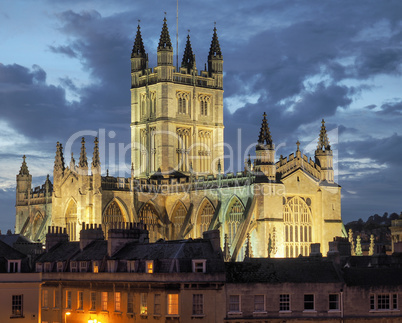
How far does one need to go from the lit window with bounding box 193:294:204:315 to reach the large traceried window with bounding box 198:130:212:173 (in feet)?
218

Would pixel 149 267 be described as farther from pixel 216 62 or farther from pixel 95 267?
pixel 216 62

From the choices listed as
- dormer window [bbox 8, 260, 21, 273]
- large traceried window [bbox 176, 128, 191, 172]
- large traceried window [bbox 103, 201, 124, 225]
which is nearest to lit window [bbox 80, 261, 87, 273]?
dormer window [bbox 8, 260, 21, 273]

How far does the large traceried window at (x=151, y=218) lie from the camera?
110 m

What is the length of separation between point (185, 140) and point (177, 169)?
4.15m

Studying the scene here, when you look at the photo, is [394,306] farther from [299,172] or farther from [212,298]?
[299,172]

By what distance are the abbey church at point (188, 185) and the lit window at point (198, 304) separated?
104ft

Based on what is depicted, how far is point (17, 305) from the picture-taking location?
65.6 meters

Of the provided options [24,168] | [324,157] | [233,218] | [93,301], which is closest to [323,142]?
[324,157]

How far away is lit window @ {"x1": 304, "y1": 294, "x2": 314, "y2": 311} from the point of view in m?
57.4

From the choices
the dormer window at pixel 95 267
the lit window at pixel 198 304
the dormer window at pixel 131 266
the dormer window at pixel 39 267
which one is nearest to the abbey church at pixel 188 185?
the dormer window at pixel 39 267

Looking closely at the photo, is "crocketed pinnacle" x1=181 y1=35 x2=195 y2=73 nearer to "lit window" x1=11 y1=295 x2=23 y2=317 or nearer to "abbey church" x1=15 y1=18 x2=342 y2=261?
"abbey church" x1=15 y1=18 x2=342 y2=261

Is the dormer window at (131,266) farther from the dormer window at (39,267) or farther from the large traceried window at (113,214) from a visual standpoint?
the large traceried window at (113,214)

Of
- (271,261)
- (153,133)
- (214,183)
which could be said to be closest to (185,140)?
(153,133)

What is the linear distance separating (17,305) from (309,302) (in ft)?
63.9
